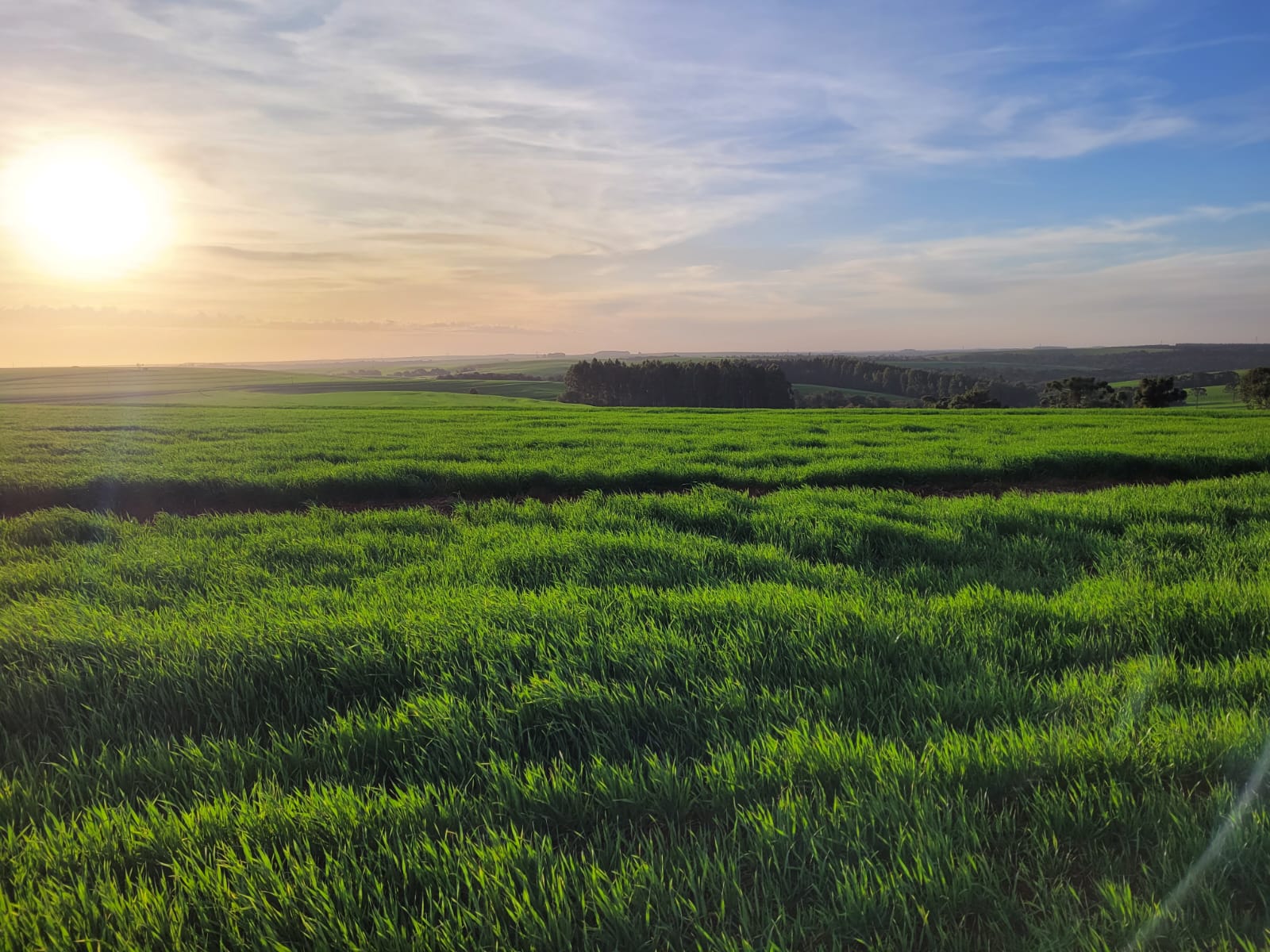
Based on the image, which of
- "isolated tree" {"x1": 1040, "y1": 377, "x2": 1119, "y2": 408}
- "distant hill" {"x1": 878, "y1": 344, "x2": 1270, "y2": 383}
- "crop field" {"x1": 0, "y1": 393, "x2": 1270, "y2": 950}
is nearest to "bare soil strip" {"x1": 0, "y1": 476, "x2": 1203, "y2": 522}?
"crop field" {"x1": 0, "y1": 393, "x2": 1270, "y2": 950}

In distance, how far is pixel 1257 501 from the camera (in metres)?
6.65

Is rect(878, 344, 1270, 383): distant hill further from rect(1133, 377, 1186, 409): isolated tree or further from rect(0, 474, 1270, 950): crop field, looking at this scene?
rect(0, 474, 1270, 950): crop field

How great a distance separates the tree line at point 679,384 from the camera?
8969cm

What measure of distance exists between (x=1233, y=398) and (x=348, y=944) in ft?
367

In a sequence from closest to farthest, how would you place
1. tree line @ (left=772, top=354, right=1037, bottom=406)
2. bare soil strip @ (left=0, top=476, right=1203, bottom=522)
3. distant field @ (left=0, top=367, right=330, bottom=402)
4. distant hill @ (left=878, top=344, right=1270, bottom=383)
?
bare soil strip @ (left=0, top=476, right=1203, bottom=522), distant field @ (left=0, top=367, right=330, bottom=402), tree line @ (left=772, top=354, right=1037, bottom=406), distant hill @ (left=878, top=344, right=1270, bottom=383)

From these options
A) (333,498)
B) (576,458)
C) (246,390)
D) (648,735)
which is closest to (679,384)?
(246,390)

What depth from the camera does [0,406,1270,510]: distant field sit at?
9.52 meters

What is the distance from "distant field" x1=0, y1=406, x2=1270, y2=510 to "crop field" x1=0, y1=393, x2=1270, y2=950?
3.38 metres

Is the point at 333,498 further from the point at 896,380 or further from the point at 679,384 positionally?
the point at 896,380

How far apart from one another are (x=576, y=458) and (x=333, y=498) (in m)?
4.27

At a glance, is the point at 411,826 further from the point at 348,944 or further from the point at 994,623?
the point at 994,623

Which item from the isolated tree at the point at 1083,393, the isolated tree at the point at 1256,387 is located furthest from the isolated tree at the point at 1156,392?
the isolated tree at the point at 1256,387

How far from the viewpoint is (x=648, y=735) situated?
101 inches

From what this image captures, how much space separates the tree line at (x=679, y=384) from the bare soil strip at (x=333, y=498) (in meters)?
79.4
